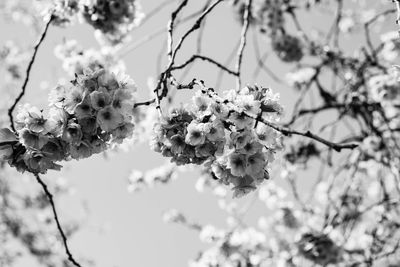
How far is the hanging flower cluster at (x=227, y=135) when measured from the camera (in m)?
1.58

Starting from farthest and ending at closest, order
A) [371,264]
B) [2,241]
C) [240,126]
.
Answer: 1. [2,241]
2. [371,264]
3. [240,126]

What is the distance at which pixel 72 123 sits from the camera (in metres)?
1.61

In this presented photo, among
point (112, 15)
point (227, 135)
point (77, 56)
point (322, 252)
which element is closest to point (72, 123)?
point (227, 135)

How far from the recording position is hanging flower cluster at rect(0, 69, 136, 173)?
1.60 m

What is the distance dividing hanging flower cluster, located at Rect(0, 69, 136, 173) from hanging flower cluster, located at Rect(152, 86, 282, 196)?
0.21 metres

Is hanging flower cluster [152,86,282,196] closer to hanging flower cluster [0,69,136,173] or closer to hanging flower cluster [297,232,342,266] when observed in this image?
hanging flower cluster [0,69,136,173]

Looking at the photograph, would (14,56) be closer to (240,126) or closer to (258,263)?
(258,263)

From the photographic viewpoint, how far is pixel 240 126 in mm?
1571

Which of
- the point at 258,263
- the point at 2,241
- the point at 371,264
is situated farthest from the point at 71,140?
the point at 2,241

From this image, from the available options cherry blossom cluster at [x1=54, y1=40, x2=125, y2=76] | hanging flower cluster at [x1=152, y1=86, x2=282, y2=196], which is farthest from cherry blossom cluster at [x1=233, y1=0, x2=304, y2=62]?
hanging flower cluster at [x1=152, y1=86, x2=282, y2=196]

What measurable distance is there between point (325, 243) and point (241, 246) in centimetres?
182

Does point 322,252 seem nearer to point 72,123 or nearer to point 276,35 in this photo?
point 276,35

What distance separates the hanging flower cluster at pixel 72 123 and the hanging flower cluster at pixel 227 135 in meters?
0.21

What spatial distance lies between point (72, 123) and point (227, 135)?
0.59m
